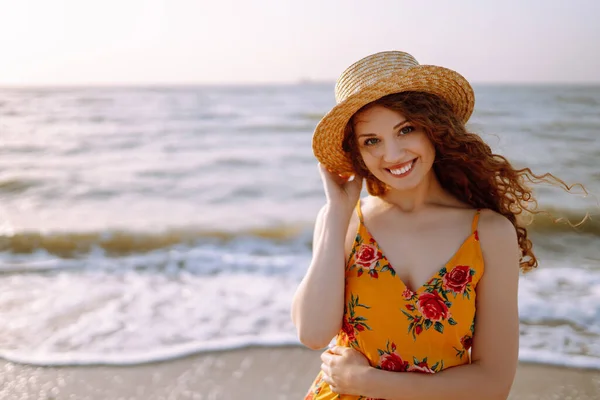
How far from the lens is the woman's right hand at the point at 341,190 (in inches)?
101

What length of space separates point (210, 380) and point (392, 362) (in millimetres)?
1928

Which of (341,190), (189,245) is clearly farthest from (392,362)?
(189,245)

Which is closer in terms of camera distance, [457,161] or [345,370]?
[345,370]

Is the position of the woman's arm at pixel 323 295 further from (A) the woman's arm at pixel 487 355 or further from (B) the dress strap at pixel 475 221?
(B) the dress strap at pixel 475 221

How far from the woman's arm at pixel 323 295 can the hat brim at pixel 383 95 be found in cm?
37

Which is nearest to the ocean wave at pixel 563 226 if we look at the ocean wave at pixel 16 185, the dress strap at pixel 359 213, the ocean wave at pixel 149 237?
the ocean wave at pixel 149 237

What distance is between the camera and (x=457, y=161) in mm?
2539

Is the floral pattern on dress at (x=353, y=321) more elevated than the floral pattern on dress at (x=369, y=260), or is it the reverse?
the floral pattern on dress at (x=369, y=260)

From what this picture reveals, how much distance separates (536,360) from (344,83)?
2.71 m

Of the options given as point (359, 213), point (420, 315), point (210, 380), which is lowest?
point (210, 380)

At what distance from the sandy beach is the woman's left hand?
4.73 feet

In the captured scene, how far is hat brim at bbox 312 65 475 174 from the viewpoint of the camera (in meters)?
2.26

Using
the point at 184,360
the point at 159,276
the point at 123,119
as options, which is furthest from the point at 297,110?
the point at 184,360

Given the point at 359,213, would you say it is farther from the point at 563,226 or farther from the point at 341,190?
the point at 563,226
